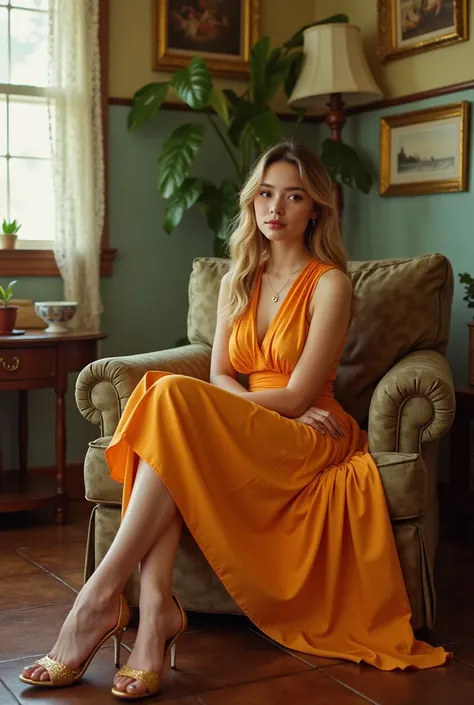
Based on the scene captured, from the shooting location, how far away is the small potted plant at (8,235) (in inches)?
160

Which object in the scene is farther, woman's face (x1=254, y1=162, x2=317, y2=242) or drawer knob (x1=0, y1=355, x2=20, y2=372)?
drawer knob (x1=0, y1=355, x2=20, y2=372)

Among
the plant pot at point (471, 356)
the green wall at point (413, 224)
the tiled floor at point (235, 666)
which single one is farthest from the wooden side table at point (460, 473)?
the tiled floor at point (235, 666)

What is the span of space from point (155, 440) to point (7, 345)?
1.50 meters

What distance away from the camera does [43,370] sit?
376 cm

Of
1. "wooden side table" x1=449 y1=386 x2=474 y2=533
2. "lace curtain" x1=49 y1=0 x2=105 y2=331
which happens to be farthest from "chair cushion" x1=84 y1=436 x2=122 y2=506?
"lace curtain" x1=49 y1=0 x2=105 y2=331

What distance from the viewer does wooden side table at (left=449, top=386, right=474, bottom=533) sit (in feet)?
11.9

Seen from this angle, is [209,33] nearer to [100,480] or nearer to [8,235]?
[8,235]

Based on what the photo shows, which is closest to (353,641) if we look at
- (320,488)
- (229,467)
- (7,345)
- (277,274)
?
(320,488)

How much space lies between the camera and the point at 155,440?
2336mm

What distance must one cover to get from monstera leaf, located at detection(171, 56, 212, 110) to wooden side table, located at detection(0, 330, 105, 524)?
1.02m

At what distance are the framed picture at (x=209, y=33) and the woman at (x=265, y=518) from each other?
206 centimetres

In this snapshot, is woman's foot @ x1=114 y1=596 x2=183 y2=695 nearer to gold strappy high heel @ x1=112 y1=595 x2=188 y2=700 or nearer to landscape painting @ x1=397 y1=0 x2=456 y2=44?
gold strappy high heel @ x1=112 y1=595 x2=188 y2=700

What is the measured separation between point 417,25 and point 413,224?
81 cm

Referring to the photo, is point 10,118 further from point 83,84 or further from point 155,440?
point 155,440
